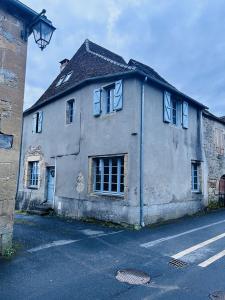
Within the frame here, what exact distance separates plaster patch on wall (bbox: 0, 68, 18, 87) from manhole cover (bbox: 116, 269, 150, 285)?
4.61m

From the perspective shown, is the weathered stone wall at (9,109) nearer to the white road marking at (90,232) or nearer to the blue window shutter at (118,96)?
the white road marking at (90,232)

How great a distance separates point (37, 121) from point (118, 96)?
259 inches

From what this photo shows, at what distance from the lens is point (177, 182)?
11.0m

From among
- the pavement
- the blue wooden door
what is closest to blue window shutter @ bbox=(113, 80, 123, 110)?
the pavement

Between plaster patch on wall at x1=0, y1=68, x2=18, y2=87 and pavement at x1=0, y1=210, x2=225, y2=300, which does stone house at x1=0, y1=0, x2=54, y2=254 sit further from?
pavement at x1=0, y1=210, x2=225, y2=300

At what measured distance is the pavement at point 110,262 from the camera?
4039mm

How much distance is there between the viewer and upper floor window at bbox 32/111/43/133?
14254 mm

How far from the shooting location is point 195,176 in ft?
41.8

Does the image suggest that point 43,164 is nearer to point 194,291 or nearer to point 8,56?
point 8,56

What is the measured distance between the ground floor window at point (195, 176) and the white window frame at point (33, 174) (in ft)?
25.9

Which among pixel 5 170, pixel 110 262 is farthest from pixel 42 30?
pixel 110 262

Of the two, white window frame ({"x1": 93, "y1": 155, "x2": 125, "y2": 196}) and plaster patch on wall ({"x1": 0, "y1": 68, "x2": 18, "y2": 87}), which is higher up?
plaster patch on wall ({"x1": 0, "y1": 68, "x2": 18, "y2": 87})

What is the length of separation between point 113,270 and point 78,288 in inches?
37.8

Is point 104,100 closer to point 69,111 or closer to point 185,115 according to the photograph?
point 69,111
